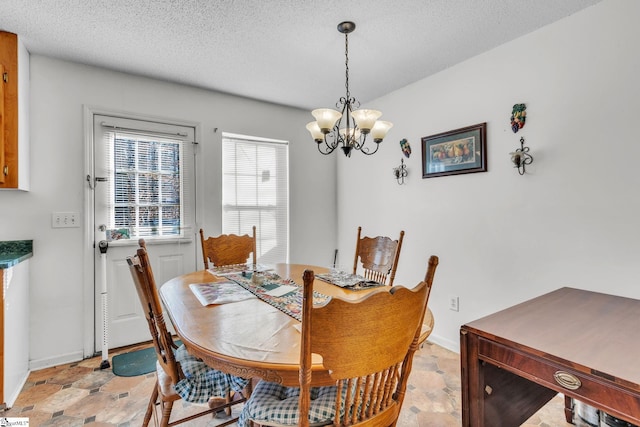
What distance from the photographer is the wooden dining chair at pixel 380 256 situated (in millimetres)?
2098

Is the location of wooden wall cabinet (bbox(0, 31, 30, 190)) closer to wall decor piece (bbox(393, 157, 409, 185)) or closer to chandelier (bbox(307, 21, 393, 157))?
chandelier (bbox(307, 21, 393, 157))

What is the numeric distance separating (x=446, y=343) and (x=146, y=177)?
308 centimetres

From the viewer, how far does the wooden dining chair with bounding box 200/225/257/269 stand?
96.3 inches

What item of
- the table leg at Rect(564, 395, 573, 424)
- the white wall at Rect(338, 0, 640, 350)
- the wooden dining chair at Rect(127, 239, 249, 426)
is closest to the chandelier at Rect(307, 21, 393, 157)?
the white wall at Rect(338, 0, 640, 350)

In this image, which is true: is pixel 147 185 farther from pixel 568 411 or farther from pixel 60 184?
pixel 568 411

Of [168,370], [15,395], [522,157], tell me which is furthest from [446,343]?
[15,395]

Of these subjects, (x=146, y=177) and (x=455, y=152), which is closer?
(x=455, y=152)

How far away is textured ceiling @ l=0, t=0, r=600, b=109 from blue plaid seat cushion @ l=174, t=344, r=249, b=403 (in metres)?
1.97

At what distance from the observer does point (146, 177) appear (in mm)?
2801

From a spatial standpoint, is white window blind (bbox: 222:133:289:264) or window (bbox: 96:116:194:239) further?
white window blind (bbox: 222:133:289:264)

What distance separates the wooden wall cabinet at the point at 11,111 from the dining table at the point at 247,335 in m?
1.49

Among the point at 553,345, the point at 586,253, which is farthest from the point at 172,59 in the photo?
the point at 586,253

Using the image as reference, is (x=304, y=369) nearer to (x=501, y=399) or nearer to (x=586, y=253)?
(x=501, y=399)

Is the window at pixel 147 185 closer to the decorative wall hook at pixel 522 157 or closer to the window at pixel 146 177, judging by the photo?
the window at pixel 146 177
